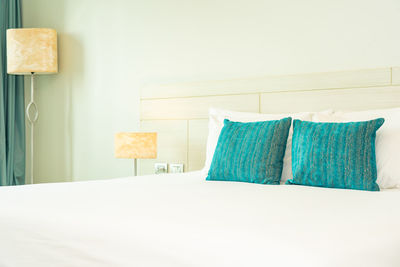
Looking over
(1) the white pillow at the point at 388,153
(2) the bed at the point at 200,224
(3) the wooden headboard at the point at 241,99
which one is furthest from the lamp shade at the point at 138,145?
(1) the white pillow at the point at 388,153

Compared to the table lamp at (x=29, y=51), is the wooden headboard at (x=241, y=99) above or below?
below

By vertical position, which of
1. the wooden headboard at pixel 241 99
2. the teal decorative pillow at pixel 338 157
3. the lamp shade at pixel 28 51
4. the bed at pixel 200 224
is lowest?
the bed at pixel 200 224

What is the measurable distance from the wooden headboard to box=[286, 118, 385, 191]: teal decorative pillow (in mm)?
625

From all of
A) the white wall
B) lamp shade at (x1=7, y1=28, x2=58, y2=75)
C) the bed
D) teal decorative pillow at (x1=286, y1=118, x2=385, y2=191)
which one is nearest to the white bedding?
the bed

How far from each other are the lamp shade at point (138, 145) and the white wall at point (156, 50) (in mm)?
499

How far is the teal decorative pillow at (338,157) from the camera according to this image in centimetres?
198

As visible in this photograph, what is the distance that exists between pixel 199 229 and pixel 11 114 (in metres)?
3.31

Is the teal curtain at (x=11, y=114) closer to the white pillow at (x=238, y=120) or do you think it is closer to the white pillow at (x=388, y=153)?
the white pillow at (x=238, y=120)

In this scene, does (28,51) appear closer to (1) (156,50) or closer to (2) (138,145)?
(1) (156,50)

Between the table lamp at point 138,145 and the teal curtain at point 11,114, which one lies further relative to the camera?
Result: the teal curtain at point 11,114

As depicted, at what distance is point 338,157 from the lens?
203 cm

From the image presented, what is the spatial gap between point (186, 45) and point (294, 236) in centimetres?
249

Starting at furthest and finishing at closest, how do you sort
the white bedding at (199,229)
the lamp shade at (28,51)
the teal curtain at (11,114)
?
the teal curtain at (11,114) → the lamp shade at (28,51) → the white bedding at (199,229)

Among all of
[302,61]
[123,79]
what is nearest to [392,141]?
[302,61]
